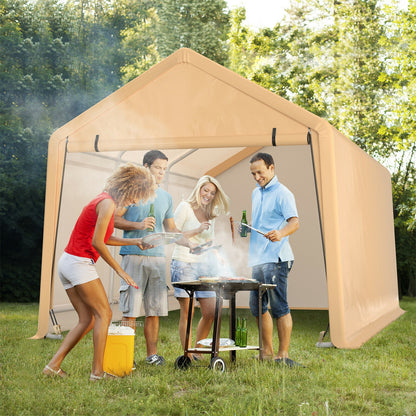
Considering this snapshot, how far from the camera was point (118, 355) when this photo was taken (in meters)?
4.23

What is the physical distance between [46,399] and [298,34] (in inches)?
676

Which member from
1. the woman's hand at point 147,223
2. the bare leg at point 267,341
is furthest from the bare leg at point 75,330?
the bare leg at point 267,341

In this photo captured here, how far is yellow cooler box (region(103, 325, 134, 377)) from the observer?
166 inches

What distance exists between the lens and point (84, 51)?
58.1ft

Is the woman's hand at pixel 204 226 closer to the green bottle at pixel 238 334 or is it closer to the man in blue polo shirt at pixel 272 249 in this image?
the man in blue polo shirt at pixel 272 249

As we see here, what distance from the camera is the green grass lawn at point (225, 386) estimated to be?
3387mm

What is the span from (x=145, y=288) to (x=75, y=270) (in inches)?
37.1

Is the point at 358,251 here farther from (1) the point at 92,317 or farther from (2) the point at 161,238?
(1) the point at 92,317

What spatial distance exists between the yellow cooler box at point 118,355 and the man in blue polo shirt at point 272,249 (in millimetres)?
1115

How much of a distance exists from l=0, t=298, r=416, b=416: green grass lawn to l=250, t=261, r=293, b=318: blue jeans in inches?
17.0

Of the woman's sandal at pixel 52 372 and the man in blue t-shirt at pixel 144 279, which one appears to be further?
the man in blue t-shirt at pixel 144 279

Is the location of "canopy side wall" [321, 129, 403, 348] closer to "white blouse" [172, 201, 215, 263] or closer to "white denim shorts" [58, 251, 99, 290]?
"white blouse" [172, 201, 215, 263]

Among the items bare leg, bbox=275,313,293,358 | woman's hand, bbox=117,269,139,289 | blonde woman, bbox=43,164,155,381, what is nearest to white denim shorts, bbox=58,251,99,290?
blonde woman, bbox=43,164,155,381

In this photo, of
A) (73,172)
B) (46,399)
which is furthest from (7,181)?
(46,399)
